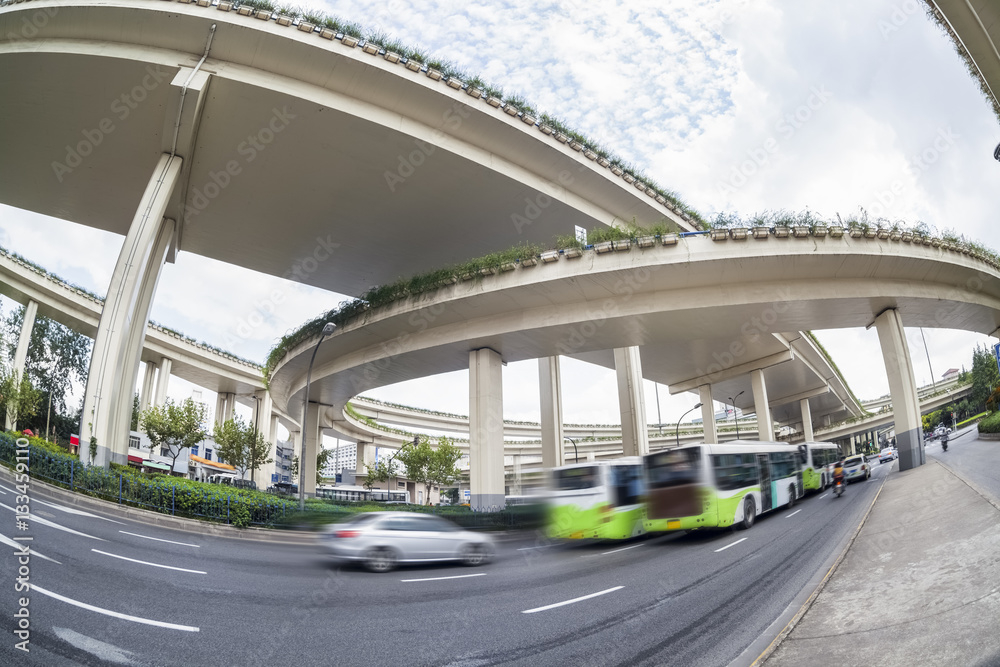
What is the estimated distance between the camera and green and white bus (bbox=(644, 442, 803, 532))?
13.4 meters

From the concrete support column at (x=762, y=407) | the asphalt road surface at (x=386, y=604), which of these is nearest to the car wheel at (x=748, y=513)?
the asphalt road surface at (x=386, y=604)

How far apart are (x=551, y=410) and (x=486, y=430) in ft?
21.7

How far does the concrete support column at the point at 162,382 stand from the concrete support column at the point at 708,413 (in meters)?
42.8

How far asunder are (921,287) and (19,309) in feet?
167

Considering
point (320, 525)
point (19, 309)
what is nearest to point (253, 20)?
point (320, 525)

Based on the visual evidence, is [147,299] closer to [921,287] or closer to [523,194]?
[523,194]

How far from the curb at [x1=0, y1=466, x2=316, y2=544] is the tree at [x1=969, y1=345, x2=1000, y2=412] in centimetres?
7207

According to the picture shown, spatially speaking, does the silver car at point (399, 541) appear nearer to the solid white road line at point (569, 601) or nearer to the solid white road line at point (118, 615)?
the solid white road line at point (569, 601)

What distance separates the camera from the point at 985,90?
12172mm

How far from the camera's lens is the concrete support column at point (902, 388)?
69.2 ft

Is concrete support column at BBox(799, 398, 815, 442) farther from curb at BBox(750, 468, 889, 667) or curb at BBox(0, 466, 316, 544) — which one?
curb at BBox(0, 466, 316, 544)
